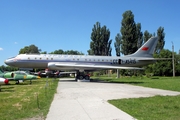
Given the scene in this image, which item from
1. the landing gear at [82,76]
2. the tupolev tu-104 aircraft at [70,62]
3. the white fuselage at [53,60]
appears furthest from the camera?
the landing gear at [82,76]

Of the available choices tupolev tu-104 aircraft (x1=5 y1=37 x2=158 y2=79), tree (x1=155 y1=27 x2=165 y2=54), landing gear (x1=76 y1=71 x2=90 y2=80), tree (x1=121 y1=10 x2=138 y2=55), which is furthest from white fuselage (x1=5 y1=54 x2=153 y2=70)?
tree (x1=155 y1=27 x2=165 y2=54)

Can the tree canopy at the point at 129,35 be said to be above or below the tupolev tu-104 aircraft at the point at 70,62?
above

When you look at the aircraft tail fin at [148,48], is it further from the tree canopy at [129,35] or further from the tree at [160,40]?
the tree at [160,40]

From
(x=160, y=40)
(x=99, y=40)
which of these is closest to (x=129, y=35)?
(x=99, y=40)

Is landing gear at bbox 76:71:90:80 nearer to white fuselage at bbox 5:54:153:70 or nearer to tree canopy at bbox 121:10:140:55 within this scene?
white fuselage at bbox 5:54:153:70

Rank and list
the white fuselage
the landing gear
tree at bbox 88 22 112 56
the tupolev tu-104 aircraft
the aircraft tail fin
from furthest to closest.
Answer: tree at bbox 88 22 112 56 → the aircraft tail fin → the landing gear → the white fuselage → the tupolev tu-104 aircraft

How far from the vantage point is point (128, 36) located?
146 feet

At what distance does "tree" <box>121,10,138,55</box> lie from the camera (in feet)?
145

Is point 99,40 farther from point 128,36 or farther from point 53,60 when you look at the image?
point 53,60

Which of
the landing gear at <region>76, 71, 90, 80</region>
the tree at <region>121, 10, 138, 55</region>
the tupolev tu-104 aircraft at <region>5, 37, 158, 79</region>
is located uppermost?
the tree at <region>121, 10, 138, 55</region>

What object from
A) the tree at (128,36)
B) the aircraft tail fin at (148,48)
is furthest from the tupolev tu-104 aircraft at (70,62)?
the tree at (128,36)

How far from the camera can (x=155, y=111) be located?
6.91 metres

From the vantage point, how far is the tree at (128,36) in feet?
145

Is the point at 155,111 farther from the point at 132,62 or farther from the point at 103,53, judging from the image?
the point at 103,53
